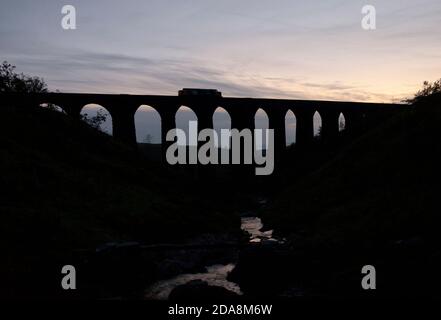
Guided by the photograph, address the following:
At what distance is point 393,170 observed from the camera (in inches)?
1383

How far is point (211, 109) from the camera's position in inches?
2753

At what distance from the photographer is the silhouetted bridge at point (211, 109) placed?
62.8m

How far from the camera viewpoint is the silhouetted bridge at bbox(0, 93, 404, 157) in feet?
206

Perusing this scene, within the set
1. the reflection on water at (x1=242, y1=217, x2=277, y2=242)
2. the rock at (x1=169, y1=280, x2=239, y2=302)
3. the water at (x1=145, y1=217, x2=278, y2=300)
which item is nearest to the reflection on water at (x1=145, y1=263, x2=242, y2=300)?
the water at (x1=145, y1=217, x2=278, y2=300)

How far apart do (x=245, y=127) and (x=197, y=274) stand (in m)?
48.1

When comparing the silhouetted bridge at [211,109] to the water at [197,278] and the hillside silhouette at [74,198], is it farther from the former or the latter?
the water at [197,278]

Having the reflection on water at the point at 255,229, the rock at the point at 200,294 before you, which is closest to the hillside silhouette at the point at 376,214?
the reflection on water at the point at 255,229

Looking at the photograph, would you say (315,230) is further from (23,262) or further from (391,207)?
(23,262)

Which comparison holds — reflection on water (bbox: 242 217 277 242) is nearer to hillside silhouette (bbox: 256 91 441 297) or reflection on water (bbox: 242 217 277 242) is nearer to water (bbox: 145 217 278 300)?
hillside silhouette (bbox: 256 91 441 297)

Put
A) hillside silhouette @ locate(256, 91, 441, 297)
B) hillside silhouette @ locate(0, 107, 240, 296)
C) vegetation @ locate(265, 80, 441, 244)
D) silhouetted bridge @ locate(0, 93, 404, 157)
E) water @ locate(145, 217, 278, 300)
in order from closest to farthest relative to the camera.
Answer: hillside silhouette @ locate(256, 91, 441, 297), water @ locate(145, 217, 278, 300), hillside silhouette @ locate(0, 107, 240, 296), vegetation @ locate(265, 80, 441, 244), silhouetted bridge @ locate(0, 93, 404, 157)

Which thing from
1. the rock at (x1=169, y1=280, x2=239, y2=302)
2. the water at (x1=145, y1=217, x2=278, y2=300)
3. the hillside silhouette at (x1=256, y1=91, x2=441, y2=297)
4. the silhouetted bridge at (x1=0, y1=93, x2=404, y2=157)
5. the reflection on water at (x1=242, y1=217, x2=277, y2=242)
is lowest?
the reflection on water at (x1=242, y1=217, x2=277, y2=242)

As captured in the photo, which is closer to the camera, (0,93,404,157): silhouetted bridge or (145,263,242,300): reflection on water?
A: (145,263,242,300): reflection on water

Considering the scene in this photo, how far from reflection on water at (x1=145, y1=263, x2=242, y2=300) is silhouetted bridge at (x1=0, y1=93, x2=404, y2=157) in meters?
36.9

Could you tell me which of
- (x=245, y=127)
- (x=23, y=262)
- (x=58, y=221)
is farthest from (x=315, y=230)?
(x=245, y=127)
